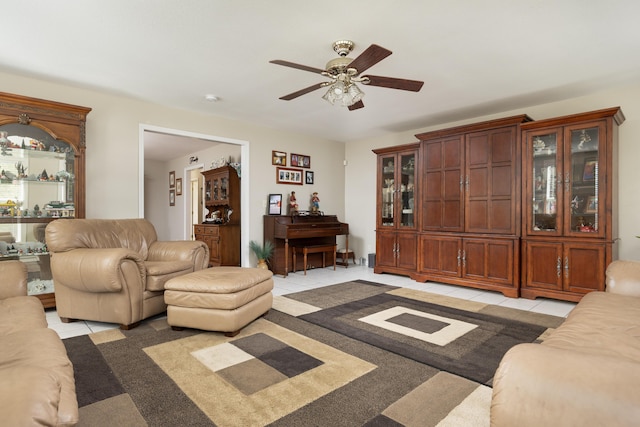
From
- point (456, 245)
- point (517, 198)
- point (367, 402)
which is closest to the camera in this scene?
point (367, 402)

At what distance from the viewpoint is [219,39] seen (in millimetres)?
2801

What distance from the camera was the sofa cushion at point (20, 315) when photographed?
1489mm

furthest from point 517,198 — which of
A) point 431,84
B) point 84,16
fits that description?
point 84,16

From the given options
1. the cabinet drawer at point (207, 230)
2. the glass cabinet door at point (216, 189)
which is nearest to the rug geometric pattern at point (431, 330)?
the cabinet drawer at point (207, 230)

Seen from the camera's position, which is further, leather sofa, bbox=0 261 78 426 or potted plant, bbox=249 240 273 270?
potted plant, bbox=249 240 273 270

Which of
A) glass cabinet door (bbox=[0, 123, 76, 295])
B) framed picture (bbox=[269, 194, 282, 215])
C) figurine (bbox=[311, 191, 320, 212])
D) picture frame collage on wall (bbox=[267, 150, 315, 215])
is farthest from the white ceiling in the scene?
figurine (bbox=[311, 191, 320, 212])

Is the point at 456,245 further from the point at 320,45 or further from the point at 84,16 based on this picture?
the point at 84,16

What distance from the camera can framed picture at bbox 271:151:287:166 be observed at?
228 inches

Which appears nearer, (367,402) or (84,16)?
(367,402)

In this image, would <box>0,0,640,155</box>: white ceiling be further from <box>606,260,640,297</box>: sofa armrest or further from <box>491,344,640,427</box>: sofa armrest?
<box>491,344,640,427</box>: sofa armrest

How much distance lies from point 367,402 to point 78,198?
3563 millimetres

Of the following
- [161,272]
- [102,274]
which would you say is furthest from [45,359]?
[161,272]

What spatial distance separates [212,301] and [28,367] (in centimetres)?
206

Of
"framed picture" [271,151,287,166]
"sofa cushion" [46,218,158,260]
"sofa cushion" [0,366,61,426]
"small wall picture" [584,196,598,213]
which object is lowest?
"sofa cushion" [0,366,61,426]
